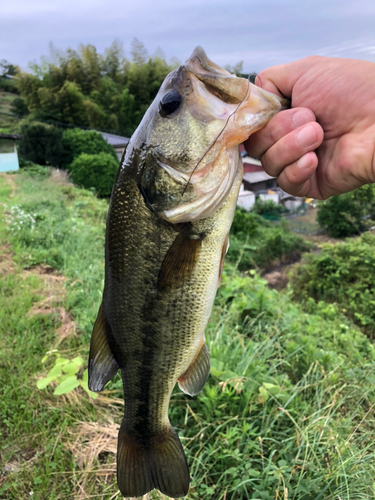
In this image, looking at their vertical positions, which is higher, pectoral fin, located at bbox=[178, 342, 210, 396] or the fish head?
the fish head

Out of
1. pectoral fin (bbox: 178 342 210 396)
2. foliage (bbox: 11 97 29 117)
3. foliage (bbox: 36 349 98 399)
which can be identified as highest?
pectoral fin (bbox: 178 342 210 396)

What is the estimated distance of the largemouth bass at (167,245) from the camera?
4.12 feet

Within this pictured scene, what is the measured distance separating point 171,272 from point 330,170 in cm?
101

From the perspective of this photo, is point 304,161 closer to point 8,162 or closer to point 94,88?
point 8,162

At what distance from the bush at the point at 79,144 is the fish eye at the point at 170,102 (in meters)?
29.8

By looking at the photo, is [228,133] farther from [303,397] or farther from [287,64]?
[303,397]

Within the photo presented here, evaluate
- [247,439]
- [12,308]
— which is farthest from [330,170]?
[12,308]

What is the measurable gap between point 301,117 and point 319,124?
18cm

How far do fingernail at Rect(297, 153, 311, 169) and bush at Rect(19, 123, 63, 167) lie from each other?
29.9m

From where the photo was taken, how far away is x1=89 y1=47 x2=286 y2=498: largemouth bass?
1256 mm

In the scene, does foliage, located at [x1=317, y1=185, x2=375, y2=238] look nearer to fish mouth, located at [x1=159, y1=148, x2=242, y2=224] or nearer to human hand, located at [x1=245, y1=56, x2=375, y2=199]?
human hand, located at [x1=245, y1=56, x2=375, y2=199]

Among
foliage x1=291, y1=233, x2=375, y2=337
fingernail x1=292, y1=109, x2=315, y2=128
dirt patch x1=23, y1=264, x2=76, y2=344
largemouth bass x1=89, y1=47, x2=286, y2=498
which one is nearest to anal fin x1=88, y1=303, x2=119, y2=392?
largemouth bass x1=89, y1=47, x2=286, y2=498

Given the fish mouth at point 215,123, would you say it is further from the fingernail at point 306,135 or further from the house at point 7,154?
the house at point 7,154

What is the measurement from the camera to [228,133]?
4.10 ft
